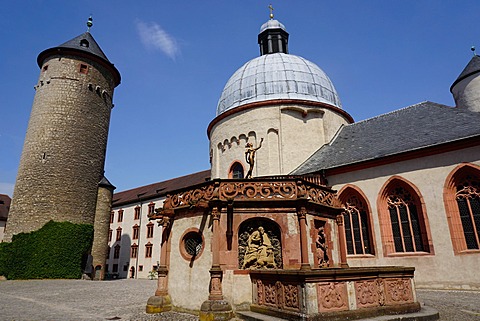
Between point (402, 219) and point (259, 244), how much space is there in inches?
368

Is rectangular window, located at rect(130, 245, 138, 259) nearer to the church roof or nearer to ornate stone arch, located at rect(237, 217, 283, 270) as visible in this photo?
the church roof

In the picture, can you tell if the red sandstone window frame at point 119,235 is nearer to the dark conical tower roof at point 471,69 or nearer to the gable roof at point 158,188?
the gable roof at point 158,188

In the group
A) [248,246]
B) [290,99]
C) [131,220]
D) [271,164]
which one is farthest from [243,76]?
[131,220]

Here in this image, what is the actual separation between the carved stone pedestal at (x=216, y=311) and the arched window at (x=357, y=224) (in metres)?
10.1

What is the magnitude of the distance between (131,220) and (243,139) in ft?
89.3

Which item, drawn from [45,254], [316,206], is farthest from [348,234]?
[45,254]

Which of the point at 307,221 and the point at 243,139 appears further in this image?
the point at 243,139

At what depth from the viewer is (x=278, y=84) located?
21844 mm

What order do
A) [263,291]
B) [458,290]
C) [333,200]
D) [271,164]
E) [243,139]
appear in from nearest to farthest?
1. [263,291]
2. [333,200]
3. [458,290]
4. [271,164]
5. [243,139]

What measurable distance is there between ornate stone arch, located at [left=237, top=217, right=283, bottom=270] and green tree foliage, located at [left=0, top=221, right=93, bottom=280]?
22226 millimetres

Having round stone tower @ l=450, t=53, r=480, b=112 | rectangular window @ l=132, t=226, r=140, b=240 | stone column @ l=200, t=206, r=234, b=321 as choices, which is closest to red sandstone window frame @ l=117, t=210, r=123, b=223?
rectangular window @ l=132, t=226, r=140, b=240

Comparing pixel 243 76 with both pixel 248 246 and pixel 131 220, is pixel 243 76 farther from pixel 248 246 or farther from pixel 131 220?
pixel 131 220

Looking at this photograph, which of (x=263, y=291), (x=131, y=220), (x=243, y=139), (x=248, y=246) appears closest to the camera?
(x=263, y=291)

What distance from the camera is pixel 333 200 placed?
962 cm
